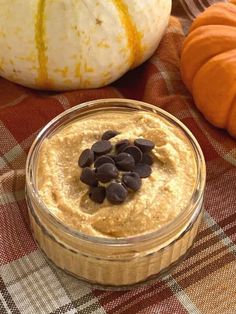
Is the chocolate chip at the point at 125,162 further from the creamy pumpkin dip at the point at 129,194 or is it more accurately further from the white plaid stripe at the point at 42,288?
the white plaid stripe at the point at 42,288

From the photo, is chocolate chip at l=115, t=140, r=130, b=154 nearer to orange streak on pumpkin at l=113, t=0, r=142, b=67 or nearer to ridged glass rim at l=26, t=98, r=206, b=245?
ridged glass rim at l=26, t=98, r=206, b=245

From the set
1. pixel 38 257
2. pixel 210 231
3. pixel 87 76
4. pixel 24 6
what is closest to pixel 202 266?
pixel 210 231

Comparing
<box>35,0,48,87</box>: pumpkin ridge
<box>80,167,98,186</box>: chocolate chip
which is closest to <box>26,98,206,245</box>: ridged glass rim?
<box>80,167,98,186</box>: chocolate chip

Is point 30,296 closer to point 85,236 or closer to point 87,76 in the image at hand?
point 85,236

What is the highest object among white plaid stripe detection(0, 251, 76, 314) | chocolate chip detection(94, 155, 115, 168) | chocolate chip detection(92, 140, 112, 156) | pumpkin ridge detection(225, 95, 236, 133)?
chocolate chip detection(94, 155, 115, 168)

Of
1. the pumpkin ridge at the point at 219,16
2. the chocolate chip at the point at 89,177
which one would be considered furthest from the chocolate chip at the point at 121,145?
the pumpkin ridge at the point at 219,16

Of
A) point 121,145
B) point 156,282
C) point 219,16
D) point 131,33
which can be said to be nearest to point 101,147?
point 121,145
